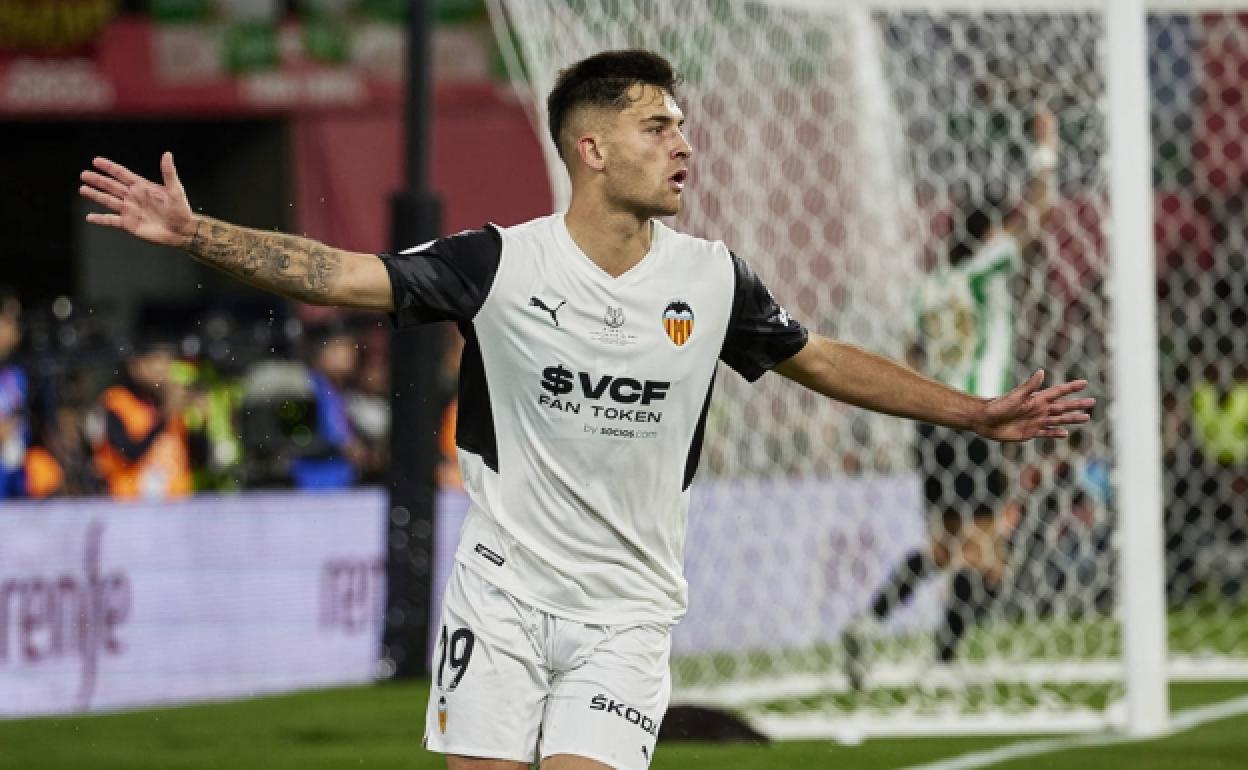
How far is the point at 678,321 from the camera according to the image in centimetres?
509

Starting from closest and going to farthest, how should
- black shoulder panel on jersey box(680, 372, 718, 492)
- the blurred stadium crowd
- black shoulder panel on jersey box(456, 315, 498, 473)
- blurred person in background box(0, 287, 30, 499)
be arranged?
black shoulder panel on jersey box(456, 315, 498, 473)
black shoulder panel on jersey box(680, 372, 718, 492)
blurred person in background box(0, 287, 30, 499)
the blurred stadium crowd

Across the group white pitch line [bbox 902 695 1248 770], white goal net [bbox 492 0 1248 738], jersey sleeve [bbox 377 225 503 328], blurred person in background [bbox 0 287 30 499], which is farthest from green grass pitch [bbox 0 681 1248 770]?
jersey sleeve [bbox 377 225 503 328]

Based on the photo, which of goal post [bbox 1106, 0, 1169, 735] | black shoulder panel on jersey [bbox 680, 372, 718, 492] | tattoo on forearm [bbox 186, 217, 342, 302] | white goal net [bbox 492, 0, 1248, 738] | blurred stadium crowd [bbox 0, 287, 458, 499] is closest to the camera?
tattoo on forearm [bbox 186, 217, 342, 302]

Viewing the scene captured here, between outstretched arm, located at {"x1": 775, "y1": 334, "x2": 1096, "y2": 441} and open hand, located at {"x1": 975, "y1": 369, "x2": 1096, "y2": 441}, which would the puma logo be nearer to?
outstretched arm, located at {"x1": 775, "y1": 334, "x2": 1096, "y2": 441}

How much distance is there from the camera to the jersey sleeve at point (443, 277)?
495 centimetres

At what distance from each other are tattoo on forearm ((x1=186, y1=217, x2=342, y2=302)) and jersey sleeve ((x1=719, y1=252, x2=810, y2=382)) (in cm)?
91

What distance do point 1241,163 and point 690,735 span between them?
25.0 ft

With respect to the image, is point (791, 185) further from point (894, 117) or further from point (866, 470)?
point (866, 470)

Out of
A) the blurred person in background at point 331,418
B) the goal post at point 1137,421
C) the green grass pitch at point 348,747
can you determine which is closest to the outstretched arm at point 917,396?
the green grass pitch at point 348,747

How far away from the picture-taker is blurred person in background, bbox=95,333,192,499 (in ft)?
39.7

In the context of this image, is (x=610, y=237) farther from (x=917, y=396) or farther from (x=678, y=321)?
(x=917, y=396)

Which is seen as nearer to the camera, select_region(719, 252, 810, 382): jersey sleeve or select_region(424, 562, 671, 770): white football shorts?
select_region(424, 562, 671, 770): white football shorts

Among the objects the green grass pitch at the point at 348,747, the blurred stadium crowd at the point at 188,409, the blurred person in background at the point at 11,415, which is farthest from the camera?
the blurred stadium crowd at the point at 188,409

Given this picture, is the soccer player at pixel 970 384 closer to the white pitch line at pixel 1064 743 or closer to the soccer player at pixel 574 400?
the white pitch line at pixel 1064 743
